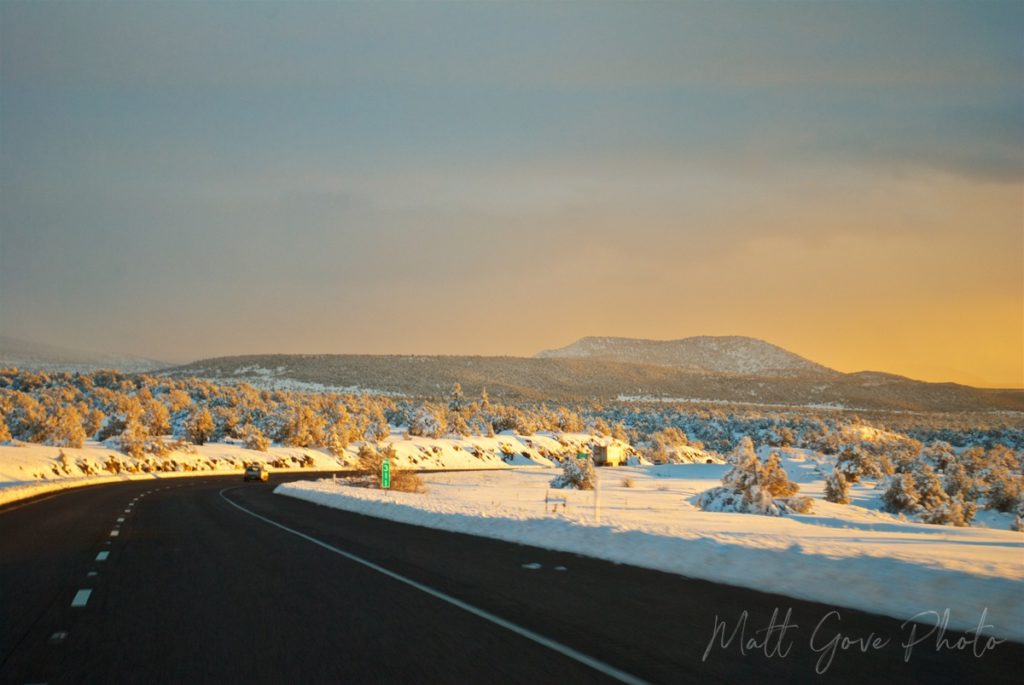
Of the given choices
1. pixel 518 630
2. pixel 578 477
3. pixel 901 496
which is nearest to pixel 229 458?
pixel 578 477

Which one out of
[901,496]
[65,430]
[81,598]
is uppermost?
[81,598]

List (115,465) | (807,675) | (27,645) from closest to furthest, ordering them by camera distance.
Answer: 1. (807,675)
2. (27,645)
3. (115,465)

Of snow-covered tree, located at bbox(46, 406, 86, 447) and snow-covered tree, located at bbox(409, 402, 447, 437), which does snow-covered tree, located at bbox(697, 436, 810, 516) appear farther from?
snow-covered tree, located at bbox(409, 402, 447, 437)

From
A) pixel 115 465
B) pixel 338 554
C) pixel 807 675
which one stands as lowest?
pixel 115 465

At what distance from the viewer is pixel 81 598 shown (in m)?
9.62

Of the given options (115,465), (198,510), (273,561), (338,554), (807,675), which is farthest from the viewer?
(115,465)

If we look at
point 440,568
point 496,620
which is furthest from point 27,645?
point 440,568

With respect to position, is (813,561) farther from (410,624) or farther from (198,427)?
(198,427)

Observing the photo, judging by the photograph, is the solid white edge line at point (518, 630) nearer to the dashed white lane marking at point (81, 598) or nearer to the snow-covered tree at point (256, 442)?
the dashed white lane marking at point (81, 598)

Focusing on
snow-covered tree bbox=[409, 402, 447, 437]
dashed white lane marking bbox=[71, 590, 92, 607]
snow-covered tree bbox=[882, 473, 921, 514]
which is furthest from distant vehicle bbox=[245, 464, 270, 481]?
snow-covered tree bbox=[409, 402, 447, 437]

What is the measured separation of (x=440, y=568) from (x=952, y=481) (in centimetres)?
4556

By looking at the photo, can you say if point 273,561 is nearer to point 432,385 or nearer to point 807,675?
point 807,675

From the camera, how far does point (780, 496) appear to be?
39.9 m

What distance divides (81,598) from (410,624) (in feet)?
13.7
